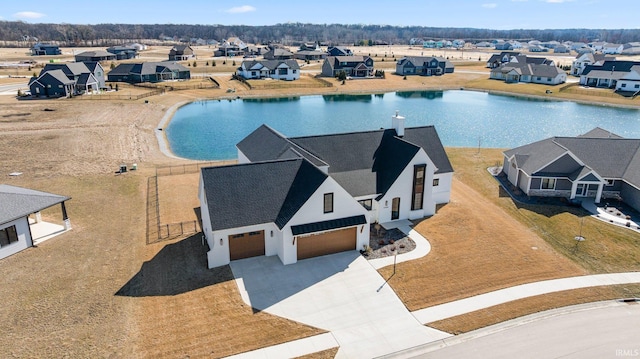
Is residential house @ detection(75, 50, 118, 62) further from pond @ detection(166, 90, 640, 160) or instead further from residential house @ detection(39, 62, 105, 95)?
pond @ detection(166, 90, 640, 160)

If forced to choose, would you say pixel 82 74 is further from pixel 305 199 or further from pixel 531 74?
pixel 531 74

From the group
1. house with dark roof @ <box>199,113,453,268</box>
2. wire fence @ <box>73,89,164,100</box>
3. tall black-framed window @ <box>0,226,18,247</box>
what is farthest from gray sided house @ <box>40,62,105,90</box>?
house with dark roof @ <box>199,113,453,268</box>

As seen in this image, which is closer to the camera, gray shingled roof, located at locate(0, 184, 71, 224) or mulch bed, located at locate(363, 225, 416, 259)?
gray shingled roof, located at locate(0, 184, 71, 224)

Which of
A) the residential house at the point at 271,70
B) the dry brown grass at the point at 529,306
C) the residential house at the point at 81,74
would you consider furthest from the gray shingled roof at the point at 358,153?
the residential house at the point at 271,70

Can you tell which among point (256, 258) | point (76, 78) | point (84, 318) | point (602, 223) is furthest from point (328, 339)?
point (76, 78)

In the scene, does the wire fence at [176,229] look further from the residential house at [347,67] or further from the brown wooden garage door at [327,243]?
the residential house at [347,67]
